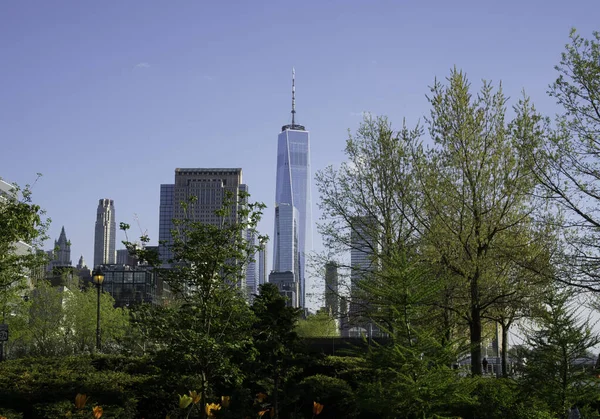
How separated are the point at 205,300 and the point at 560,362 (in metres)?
7.74

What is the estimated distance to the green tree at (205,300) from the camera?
49.9 ft

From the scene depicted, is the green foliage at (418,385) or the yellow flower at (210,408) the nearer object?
the green foliage at (418,385)

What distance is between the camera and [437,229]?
22812 mm

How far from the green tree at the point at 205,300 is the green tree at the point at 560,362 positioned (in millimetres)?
6242

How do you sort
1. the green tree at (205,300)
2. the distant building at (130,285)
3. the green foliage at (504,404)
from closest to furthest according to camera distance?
the green foliage at (504,404), the green tree at (205,300), the distant building at (130,285)

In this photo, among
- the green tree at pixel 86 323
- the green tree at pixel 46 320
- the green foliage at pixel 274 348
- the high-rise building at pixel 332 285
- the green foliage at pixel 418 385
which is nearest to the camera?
the green foliage at pixel 418 385

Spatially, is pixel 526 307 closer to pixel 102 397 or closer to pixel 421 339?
pixel 421 339

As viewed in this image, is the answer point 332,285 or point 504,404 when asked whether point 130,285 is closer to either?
point 332,285

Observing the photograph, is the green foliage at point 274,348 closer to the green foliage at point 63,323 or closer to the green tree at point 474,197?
the green tree at point 474,197

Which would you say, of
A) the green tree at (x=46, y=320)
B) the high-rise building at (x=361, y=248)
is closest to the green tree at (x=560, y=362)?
the high-rise building at (x=361, y=248)

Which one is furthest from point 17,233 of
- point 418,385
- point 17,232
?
point 418,385

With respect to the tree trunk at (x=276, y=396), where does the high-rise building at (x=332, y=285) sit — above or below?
above

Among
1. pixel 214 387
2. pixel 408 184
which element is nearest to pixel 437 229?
pixel 408 184

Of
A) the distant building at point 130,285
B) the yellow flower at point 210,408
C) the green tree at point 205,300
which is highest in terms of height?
the distant building at point 130,285
